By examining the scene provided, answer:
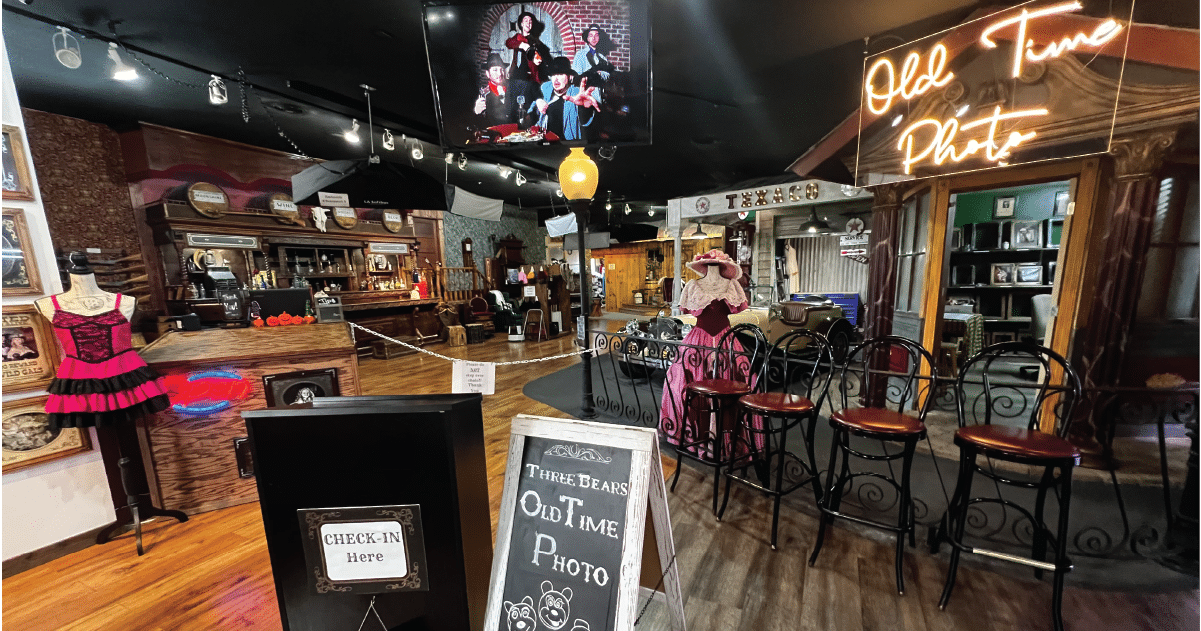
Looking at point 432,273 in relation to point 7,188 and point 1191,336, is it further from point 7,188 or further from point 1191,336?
point 1191,336

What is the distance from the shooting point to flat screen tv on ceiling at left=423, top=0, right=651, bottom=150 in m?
2.11

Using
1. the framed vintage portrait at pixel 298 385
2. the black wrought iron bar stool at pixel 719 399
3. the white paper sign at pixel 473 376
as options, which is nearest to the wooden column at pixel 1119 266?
the black wrought iron bar stool at pixel 719 399

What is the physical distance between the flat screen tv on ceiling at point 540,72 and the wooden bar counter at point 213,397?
1.82 metres

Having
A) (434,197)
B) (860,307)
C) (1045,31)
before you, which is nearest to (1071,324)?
(1045,31)

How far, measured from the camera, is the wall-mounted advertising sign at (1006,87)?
2.53 meters

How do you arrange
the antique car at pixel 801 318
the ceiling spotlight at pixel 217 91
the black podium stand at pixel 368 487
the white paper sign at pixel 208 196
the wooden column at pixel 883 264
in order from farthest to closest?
the white paper sign at pixel 208 196 < the antique car at pixel 801 318 < the wooden column at pixel 883 264 < the ceiling spotlight at pixel 217 91 < the black podium stand at pixel 368 487

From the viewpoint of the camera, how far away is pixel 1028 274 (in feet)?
17.9

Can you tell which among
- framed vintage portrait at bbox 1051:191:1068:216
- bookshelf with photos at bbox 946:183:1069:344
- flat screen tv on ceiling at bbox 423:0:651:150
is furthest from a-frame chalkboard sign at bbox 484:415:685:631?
framed vintage portrait at bbox 1051:191:1068:216

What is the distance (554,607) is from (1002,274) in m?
7.35

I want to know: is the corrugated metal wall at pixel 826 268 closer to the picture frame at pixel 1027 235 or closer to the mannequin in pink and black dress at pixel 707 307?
the picture frame at pixel 1027 235

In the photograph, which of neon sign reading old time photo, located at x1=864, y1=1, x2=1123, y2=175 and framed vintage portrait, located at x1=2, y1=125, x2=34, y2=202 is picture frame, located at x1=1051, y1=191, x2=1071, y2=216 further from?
framed vintage portrait, located at x1=2, y1=125, x2=34, y2=202

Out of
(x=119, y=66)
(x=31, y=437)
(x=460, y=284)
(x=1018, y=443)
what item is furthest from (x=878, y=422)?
(x=460, y=284)

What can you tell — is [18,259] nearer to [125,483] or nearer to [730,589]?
[125,483]

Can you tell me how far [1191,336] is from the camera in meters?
2.79
